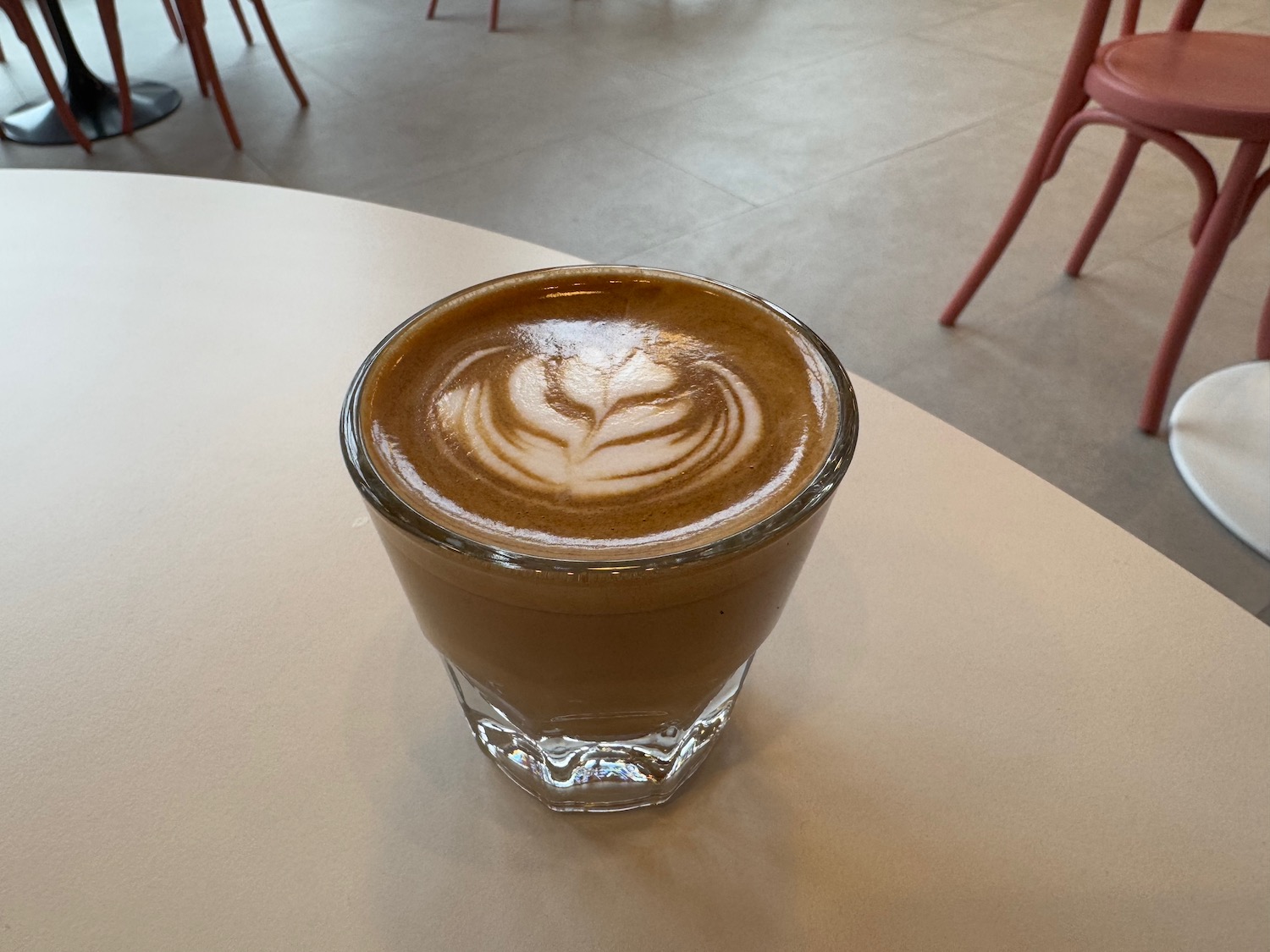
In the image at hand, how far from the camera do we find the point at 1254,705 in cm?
45

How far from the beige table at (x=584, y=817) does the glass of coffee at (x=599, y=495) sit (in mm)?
43

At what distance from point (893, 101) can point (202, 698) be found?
2821 millimetres

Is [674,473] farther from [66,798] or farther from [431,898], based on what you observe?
[66,798]

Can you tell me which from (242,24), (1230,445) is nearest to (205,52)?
(242,24)

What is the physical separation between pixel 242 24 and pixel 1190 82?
281 centimetres

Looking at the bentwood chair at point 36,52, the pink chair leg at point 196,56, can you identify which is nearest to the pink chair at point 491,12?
the pink chair leg at point 196,56

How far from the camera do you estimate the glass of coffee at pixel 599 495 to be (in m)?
0.33

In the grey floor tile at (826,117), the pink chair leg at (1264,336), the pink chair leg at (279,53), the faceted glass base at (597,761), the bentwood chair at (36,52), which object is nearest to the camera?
the faceted glass base at (597,761)

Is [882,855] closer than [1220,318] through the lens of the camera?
Yes

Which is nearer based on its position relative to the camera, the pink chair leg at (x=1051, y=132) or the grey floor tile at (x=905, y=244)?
the pink chair leg at (x=1051, y=132)

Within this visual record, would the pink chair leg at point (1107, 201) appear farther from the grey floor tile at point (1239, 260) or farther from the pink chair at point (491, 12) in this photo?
the pink chair at point (491, 12)

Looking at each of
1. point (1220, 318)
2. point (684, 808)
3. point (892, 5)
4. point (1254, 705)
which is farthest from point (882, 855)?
point (892, 5)

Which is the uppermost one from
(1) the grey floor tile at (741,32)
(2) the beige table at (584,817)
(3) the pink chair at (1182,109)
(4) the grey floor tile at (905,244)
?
(2) the beige table at (584,817)

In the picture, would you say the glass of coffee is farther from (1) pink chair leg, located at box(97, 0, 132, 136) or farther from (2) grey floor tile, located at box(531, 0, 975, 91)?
(2) grey floor tile, located at box(531, 0, 975, 91)
